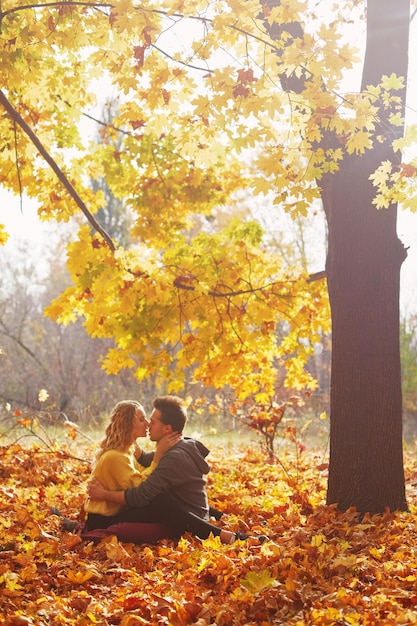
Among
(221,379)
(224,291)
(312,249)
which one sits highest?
(312,249)

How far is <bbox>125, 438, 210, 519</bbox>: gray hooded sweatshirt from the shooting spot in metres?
5.20

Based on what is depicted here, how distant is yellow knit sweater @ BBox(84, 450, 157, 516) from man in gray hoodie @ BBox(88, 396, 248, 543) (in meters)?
0.09

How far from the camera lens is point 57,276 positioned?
32812 millimetres

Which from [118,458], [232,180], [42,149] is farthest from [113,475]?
[232,180]

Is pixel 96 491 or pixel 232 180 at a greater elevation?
pixel 232 180

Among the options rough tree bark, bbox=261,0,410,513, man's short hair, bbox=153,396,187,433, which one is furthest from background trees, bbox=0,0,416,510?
man's short hair, bbox=153,396,187,433

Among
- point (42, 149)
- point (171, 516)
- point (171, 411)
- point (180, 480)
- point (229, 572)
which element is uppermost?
point (42, 149)

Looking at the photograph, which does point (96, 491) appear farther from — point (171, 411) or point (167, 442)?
point (171, 411)

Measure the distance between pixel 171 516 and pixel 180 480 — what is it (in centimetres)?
29

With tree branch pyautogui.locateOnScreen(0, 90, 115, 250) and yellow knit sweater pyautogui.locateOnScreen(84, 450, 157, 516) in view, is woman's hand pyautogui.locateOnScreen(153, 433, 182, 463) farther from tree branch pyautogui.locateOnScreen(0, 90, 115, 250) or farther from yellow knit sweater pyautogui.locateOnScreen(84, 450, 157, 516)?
tree branch pyautogui.locateOnScreen(0, 90, 115, 250)

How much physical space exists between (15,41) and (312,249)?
19.0 meters

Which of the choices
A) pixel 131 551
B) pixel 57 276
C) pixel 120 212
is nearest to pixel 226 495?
pixel 131 551

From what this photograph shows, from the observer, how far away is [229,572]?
161 inches

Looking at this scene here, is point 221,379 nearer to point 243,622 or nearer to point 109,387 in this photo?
point 243,622
